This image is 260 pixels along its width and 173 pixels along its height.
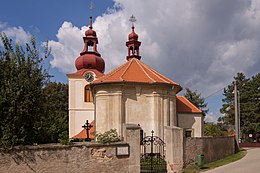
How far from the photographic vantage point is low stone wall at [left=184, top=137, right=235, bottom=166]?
15287 mm

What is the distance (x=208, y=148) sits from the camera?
1777 centimetres

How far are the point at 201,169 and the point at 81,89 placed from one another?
23256mm

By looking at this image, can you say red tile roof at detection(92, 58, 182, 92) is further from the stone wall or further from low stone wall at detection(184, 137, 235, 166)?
the stone wall

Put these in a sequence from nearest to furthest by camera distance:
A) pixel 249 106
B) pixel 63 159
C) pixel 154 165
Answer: pixel 63 159 < pixel 154 165 < pixel 249 106

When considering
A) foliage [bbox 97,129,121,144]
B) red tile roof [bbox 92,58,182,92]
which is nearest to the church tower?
red tile roof [bbox 92,58,182,92]

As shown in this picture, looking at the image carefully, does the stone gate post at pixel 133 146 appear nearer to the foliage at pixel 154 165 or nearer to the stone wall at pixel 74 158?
the stone wall at pixel 74 158

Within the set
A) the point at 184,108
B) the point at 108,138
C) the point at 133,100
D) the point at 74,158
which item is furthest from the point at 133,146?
the point at 184,108

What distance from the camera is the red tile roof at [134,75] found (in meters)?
23.1

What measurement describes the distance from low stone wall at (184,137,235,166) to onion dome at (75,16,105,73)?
19130mm

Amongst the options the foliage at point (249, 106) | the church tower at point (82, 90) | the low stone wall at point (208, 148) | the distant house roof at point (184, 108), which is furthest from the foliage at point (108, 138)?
the foliage at point (249, 106)

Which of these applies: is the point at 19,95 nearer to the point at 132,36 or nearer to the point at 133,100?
the point at 133,100

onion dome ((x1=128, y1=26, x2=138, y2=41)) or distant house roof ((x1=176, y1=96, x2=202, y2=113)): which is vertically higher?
onion dome ((x1=128, y1=26, x2=138, y2=41))

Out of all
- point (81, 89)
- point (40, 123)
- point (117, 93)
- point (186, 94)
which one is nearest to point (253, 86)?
point (186, 94)

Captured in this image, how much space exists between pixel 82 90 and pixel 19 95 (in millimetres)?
24072
